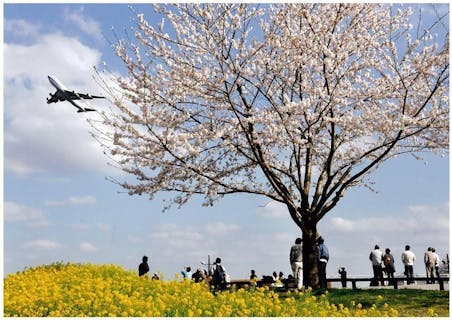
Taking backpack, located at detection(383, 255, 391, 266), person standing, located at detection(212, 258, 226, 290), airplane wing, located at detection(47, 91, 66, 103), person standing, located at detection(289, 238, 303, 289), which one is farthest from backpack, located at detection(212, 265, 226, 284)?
airplane wing, located at detection(47, 91, 66, 103)

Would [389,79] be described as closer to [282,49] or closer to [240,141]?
[282,49]

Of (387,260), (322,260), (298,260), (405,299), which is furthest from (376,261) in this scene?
(405,299)

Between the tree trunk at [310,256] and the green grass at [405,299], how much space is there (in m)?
0.63

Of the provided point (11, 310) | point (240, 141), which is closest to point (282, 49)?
point (240, 141)

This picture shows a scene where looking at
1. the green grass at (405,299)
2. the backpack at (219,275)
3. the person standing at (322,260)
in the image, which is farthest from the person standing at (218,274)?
the green grass at (405,299)

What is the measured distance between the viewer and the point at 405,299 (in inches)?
471

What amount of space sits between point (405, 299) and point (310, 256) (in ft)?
9.31

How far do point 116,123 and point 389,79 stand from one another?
7.32 metres

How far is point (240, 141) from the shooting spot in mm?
15047

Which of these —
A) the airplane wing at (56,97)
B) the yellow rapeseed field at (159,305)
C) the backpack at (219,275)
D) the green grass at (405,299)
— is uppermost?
the airplane wing at (56,97)

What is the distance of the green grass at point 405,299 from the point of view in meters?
10.7

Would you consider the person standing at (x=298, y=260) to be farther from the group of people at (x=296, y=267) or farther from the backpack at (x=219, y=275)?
the backpack at (x=219, y=275)

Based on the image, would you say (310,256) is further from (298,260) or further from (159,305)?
(159,305)

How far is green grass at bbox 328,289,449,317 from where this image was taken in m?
10.7
